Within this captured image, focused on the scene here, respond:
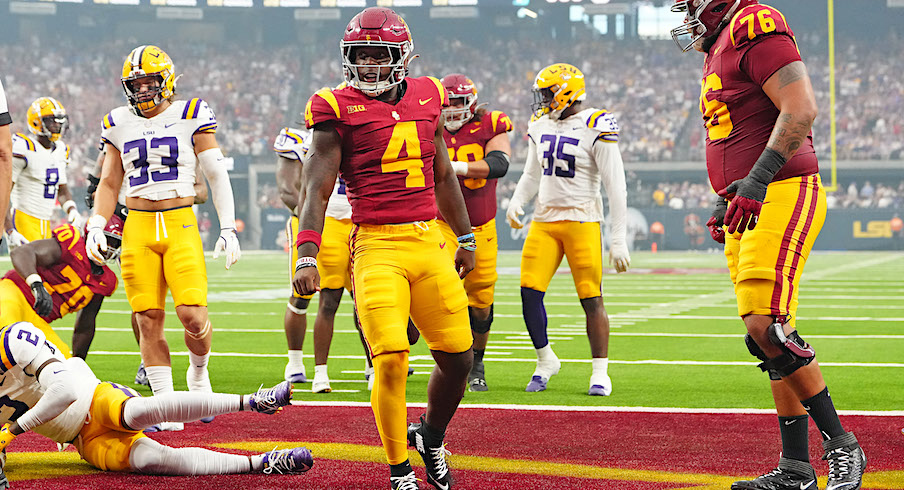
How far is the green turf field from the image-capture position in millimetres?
5934

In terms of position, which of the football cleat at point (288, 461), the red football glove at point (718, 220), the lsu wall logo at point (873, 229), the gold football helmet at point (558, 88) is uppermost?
the gold football helmet at point (558, 88)

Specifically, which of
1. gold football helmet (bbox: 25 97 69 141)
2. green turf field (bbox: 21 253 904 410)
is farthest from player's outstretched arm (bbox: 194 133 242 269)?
gold football helmet (bbox: 25 97 69 141)

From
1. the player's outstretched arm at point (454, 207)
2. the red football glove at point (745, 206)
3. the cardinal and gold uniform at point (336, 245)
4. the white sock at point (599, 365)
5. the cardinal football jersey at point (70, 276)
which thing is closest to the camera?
the red football glove at point (745, 206)

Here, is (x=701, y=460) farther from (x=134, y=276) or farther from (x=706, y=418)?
(x=134, y=276)

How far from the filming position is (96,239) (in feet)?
16.8

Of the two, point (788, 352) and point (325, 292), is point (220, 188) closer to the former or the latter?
point (325, 292)

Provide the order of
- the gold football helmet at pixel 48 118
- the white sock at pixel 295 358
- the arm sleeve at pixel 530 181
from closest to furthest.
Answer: the white sock at pixel 295 358
the arm sleeve at pixel 530 181
the gold football helmet at pixel 48 118

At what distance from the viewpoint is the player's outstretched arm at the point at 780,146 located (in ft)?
11.1

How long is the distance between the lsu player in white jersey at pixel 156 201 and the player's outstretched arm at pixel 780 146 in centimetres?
270

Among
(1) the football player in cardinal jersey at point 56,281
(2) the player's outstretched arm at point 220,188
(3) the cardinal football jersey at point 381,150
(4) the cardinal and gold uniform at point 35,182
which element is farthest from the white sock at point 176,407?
(4) the cardinal and gold uniform at point 35,182

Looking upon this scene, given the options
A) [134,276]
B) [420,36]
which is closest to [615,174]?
[134,276]

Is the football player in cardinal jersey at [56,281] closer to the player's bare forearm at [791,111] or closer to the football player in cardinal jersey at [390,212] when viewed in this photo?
the football player in cardinal jersey at [390,212]

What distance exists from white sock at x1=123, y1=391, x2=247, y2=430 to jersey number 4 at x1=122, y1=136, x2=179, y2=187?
1832 millimetres

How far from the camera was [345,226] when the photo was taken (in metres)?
6.40
